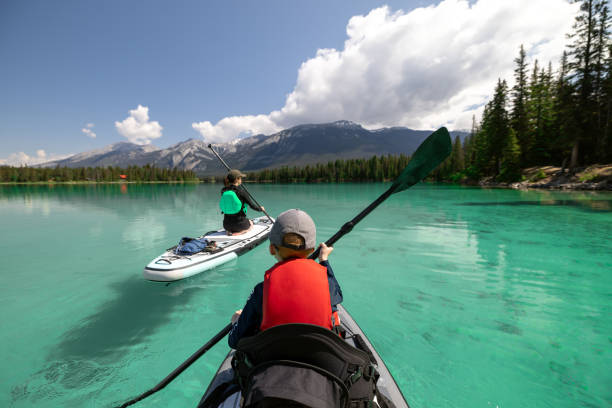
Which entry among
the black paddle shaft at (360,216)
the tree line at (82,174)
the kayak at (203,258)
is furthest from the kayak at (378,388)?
the tree line at (82,174)

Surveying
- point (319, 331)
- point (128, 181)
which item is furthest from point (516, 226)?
point (128, 181)

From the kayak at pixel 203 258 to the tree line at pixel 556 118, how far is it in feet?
118

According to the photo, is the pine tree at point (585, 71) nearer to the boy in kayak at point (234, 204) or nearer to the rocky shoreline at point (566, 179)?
the rocky shoreline at point (566, 179)

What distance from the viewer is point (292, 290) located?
6.23 feet

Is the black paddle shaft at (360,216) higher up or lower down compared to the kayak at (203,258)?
higher up

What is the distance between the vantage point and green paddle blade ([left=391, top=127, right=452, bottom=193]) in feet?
13.5

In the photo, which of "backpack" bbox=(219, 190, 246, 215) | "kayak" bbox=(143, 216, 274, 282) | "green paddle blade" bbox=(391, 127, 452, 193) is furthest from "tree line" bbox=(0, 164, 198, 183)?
"green paddle blade" bbox=(391, 127, 452, 193)

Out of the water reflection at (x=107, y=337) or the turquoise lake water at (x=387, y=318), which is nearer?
the turquoise lake water at (x=387, y=318)

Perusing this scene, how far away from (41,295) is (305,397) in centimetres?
984

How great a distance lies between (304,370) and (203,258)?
696 centimetres

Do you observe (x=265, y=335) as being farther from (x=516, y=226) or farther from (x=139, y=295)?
(x=516, y=226)

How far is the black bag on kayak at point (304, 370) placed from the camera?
150 cm

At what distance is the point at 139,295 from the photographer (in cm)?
721

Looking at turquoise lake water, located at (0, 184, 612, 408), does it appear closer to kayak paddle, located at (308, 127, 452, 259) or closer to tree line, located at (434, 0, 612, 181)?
kayak paddle, located at (308, 127, 452, 259)
